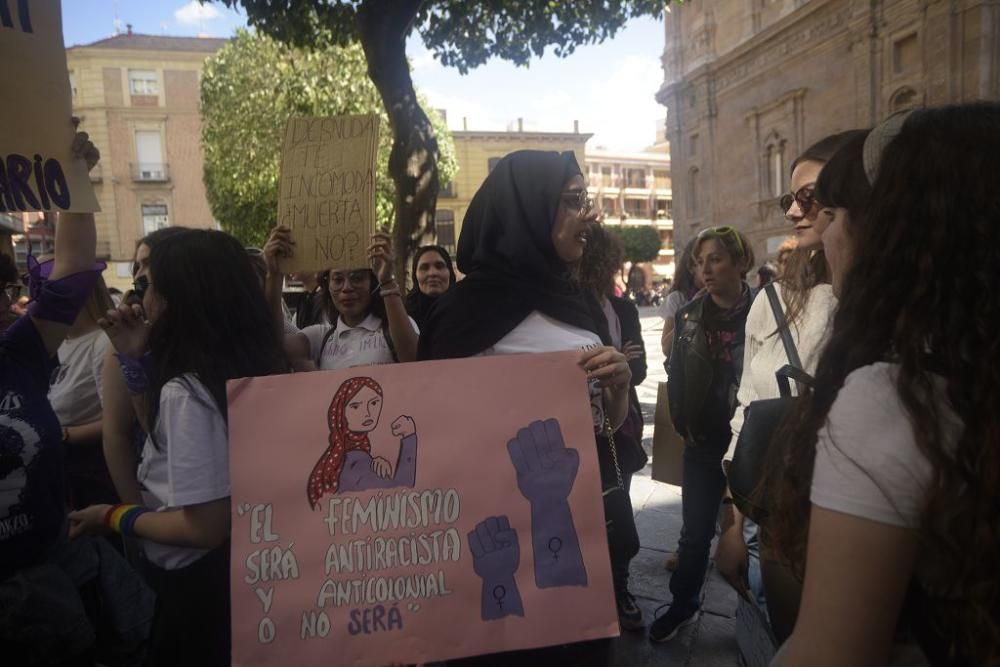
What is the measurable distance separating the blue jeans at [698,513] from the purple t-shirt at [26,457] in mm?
2361

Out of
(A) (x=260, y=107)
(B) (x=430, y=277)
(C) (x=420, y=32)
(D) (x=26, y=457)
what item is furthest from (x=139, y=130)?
(D) (x=26, y=457)

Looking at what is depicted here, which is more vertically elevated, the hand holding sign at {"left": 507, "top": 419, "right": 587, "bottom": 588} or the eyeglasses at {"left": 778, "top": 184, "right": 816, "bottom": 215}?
the eyeglasses at {"left": 778, "top": 184, "right": 816, "bottom": 215}

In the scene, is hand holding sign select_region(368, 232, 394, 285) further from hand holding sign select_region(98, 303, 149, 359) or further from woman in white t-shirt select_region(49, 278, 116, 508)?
woman in white t-shirt select_region(49, 278, 116, 508)

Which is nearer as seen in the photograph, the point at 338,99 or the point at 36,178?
the point at 36,178

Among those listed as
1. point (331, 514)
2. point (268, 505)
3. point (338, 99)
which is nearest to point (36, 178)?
point (268, 505)

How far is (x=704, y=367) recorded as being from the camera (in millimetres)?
2705

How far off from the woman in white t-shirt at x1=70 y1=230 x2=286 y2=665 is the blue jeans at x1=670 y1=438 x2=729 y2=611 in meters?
1.91

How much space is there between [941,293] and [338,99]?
54.3 ft

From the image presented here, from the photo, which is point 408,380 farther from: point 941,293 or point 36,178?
point 36,178

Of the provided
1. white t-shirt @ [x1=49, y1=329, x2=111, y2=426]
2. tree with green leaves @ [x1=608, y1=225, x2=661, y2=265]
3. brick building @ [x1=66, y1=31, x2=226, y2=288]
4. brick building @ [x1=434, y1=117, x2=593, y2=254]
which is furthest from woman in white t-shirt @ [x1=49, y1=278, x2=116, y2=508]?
tree with green leaves @ [x1=608, y1=225, x2=661, y2=265]

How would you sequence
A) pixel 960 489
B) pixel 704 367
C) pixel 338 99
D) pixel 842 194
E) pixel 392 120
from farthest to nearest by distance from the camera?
pixel 338 99 < pixel 392 120 < pixel 704 367 < pixel 842 194 < pixel 960 489

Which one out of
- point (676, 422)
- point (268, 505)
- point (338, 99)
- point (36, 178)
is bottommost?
point (676, 422)

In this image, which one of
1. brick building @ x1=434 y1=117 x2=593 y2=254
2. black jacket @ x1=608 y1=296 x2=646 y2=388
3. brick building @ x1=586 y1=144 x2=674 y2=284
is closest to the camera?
black jacket @ x1=608 y1=296 x2=646 y2=388

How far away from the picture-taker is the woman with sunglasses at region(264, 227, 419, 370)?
2.55 m
